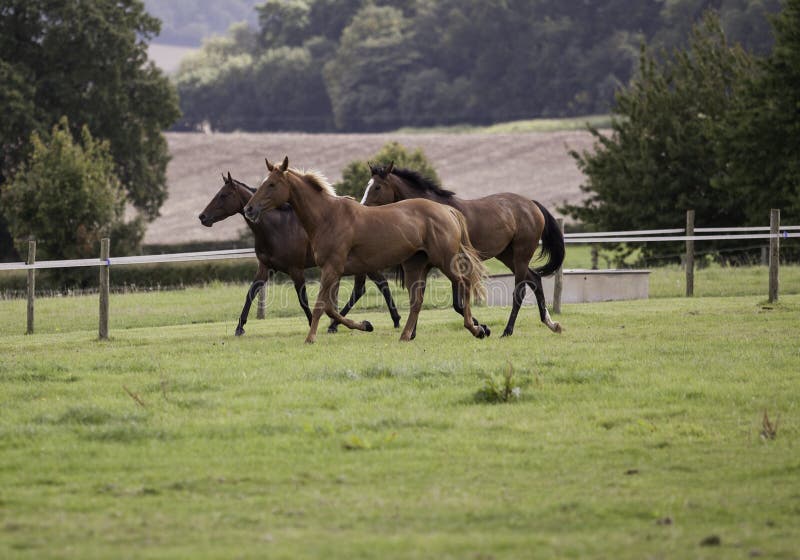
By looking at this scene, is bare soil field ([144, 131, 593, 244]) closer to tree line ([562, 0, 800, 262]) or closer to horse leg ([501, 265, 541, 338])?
tree line ([562, 0, 800, 262])

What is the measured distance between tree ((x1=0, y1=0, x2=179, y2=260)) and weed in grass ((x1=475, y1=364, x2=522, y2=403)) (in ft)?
107

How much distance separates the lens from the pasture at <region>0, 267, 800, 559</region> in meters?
6.32

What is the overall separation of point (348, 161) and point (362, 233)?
46073 mm

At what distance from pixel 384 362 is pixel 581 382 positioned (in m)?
2.15

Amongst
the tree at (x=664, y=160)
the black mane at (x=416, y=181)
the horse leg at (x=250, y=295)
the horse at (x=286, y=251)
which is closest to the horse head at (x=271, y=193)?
the black mane at (x=416, y=181)

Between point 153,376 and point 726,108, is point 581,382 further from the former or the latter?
point 726,108

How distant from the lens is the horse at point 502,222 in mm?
14875

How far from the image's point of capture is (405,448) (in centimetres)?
836

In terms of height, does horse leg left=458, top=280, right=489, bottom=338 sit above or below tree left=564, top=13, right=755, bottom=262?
below

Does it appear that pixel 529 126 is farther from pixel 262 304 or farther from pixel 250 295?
pixel 250 295

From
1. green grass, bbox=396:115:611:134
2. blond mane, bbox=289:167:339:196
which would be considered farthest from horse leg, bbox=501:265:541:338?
green grass, bbox=396:115:611:134

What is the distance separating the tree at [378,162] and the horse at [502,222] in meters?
23.3

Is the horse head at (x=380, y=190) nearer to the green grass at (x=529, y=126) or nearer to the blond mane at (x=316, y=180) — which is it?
the blond mane at (x=316, y=180)

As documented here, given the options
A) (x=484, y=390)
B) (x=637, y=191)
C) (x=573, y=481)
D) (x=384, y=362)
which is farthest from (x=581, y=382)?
(x=637, y=191)
